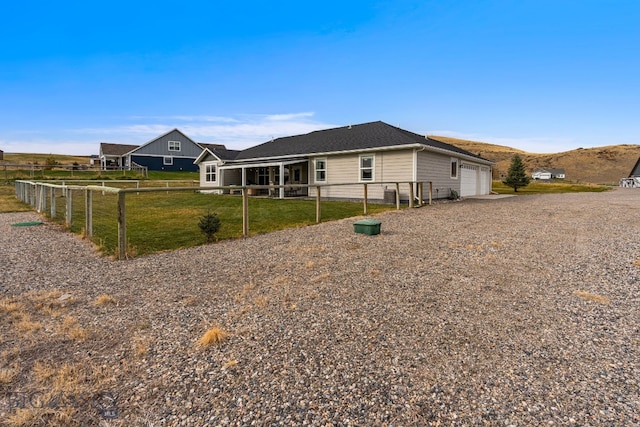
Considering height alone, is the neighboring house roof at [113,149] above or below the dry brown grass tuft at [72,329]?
above

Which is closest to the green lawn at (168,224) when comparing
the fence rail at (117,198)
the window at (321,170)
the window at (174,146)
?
the fence rail at (117,198)

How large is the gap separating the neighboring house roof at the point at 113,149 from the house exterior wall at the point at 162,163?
5.13 meters

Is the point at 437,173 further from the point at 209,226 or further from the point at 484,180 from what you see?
the point at 209,226

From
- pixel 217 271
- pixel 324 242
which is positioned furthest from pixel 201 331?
pixel 324 242

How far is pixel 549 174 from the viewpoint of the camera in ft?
285

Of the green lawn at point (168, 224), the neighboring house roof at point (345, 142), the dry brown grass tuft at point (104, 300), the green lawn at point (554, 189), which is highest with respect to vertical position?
the neighboring house roof at point (345, 142)

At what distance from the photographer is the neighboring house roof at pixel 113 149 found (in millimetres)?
46750

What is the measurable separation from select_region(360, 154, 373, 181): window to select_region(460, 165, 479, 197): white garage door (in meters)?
7.02

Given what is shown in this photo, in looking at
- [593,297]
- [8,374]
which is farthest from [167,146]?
[593,297]

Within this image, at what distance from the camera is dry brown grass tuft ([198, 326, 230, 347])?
312cm

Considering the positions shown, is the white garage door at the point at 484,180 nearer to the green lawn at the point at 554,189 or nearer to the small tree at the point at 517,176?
the green lawn at the point at 554,189

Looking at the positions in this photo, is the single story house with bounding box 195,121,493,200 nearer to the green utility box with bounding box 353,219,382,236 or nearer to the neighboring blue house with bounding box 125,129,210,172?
the green utility box with bounding box 353,219,382,236

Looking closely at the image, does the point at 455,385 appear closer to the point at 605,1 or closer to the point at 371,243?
the point at 371,243

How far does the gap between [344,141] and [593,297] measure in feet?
53.8
